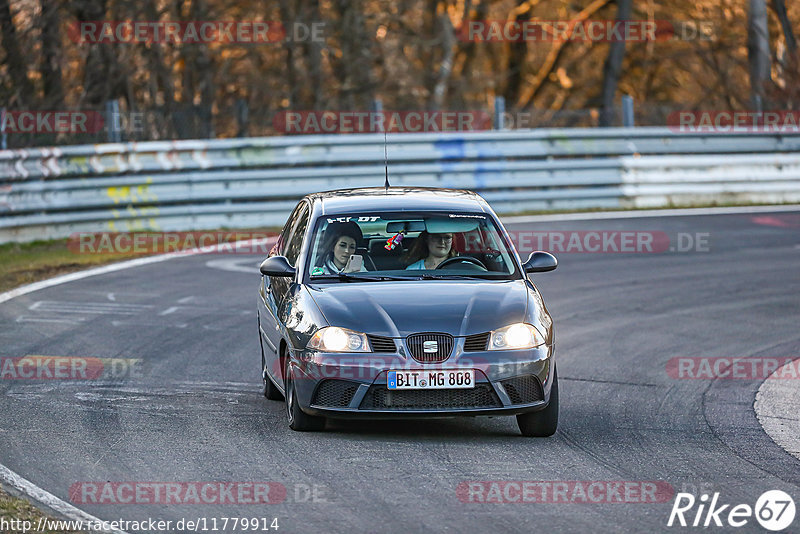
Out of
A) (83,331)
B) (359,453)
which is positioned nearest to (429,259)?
(359,453)

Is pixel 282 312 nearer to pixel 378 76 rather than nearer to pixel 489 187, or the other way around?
pixel 489 187

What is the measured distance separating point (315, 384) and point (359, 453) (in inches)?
20.9

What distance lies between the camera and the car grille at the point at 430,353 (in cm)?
771

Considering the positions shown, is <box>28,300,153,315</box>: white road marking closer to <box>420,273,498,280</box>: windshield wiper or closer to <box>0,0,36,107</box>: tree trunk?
<box>420,273,498,280</box>: windshield wiper

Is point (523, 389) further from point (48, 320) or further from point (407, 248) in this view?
point (48, 320)

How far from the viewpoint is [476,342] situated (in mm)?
7781

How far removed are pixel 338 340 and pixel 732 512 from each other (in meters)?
2.57

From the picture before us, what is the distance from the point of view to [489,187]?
2106 cm

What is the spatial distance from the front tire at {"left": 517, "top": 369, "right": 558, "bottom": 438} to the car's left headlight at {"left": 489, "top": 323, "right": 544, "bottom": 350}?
10.4 inches

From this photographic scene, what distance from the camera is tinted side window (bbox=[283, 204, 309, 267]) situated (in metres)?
9.20

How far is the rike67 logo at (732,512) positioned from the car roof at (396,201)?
127 inches

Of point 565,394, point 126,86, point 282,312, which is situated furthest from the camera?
point 126,86

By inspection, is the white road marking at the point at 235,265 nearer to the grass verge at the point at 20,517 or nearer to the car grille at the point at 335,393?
the car grille at the point at 335,393

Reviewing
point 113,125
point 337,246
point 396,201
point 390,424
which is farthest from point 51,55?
point 390,424
